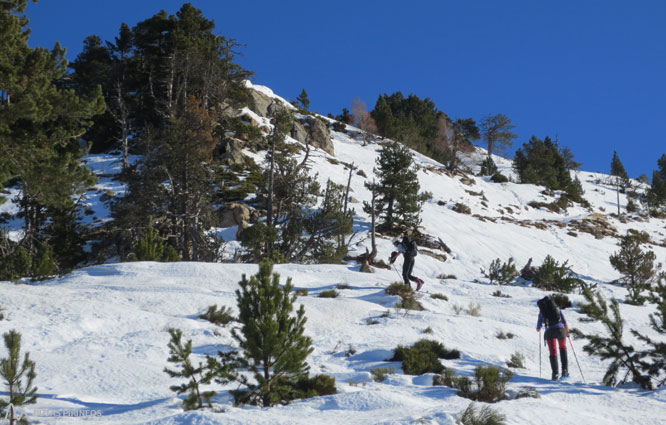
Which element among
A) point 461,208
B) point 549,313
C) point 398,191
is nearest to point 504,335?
point 549,313

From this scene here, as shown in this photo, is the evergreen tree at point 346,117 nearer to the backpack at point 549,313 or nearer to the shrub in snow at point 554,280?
the shrub in snow at point 554,280

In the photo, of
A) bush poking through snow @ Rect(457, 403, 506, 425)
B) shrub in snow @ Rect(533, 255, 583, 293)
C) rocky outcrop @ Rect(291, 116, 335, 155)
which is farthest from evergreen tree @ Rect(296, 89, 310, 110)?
bush poking through snow @ Rect(457, 403, 506, 425)

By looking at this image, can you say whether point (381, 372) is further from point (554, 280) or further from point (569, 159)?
point (569, 159)

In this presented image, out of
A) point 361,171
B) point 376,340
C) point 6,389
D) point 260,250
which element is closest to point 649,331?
point 376,340

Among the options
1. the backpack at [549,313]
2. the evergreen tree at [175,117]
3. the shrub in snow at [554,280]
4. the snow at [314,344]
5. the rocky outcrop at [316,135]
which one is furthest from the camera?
the rocky outcrop at [316,135]

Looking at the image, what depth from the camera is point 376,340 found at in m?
8.70

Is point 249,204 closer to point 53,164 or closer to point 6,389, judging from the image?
point 53,164

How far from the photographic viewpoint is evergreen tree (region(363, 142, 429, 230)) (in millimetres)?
27188

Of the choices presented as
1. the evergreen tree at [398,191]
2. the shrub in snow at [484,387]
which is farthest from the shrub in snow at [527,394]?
the evergreen tree at [398,191]

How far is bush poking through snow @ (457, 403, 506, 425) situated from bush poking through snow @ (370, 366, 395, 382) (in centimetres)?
229

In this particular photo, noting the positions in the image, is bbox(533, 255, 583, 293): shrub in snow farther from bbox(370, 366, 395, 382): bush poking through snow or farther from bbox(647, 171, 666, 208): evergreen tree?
bbox(647, 171, 666, 208): evergreen tree

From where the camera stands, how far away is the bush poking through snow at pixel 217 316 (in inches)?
347

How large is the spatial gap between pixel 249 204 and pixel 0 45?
18.8 metres

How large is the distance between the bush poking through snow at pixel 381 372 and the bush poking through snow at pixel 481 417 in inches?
90.0
